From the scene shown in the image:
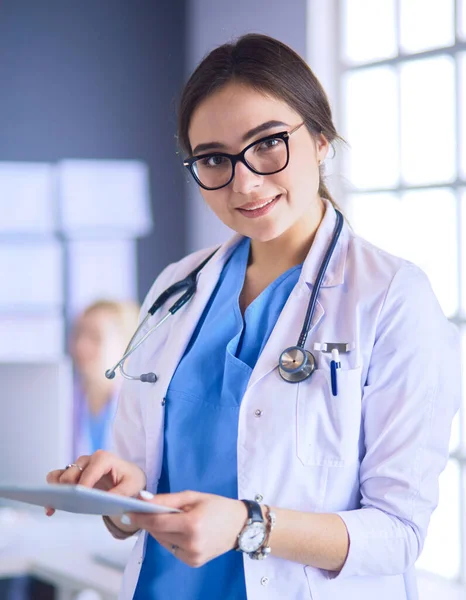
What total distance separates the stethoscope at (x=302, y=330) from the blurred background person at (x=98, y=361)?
1589 mm

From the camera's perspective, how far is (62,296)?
154 inches

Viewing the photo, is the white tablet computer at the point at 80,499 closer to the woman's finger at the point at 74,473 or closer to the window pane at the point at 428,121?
the woman's finger at the point at 74,473

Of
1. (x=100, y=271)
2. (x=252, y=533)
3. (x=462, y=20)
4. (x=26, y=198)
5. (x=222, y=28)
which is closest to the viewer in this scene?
(x=252, y=533)

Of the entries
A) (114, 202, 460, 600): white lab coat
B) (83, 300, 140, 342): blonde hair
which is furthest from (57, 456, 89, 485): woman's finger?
(83, 300, 140, 342): blonde hair

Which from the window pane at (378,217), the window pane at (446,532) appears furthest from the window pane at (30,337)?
the window pane at (446,532)

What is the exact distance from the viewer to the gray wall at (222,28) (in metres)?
3.02

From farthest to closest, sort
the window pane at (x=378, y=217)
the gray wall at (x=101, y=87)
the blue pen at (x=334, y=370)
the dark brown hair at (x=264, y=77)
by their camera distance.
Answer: the gray wall at (x=101, y=87) → the window pane at (x=378, y=217) → the dark brown hair at (x=264, y=77) → the blue pen at (x=334, y=370)

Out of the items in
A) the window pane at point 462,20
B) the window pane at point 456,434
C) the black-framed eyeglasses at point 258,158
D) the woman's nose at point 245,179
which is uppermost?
the window pane at point 462,20

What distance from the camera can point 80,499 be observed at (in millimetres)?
996

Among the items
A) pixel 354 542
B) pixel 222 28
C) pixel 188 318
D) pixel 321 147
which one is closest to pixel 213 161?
pixel 321 147

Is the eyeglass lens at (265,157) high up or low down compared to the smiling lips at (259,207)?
up

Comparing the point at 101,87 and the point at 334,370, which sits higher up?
the point at 101,87

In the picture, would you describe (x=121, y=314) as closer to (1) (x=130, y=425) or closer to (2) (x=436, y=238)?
(2) (x=436, y=238)

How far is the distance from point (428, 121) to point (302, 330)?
1711mm
